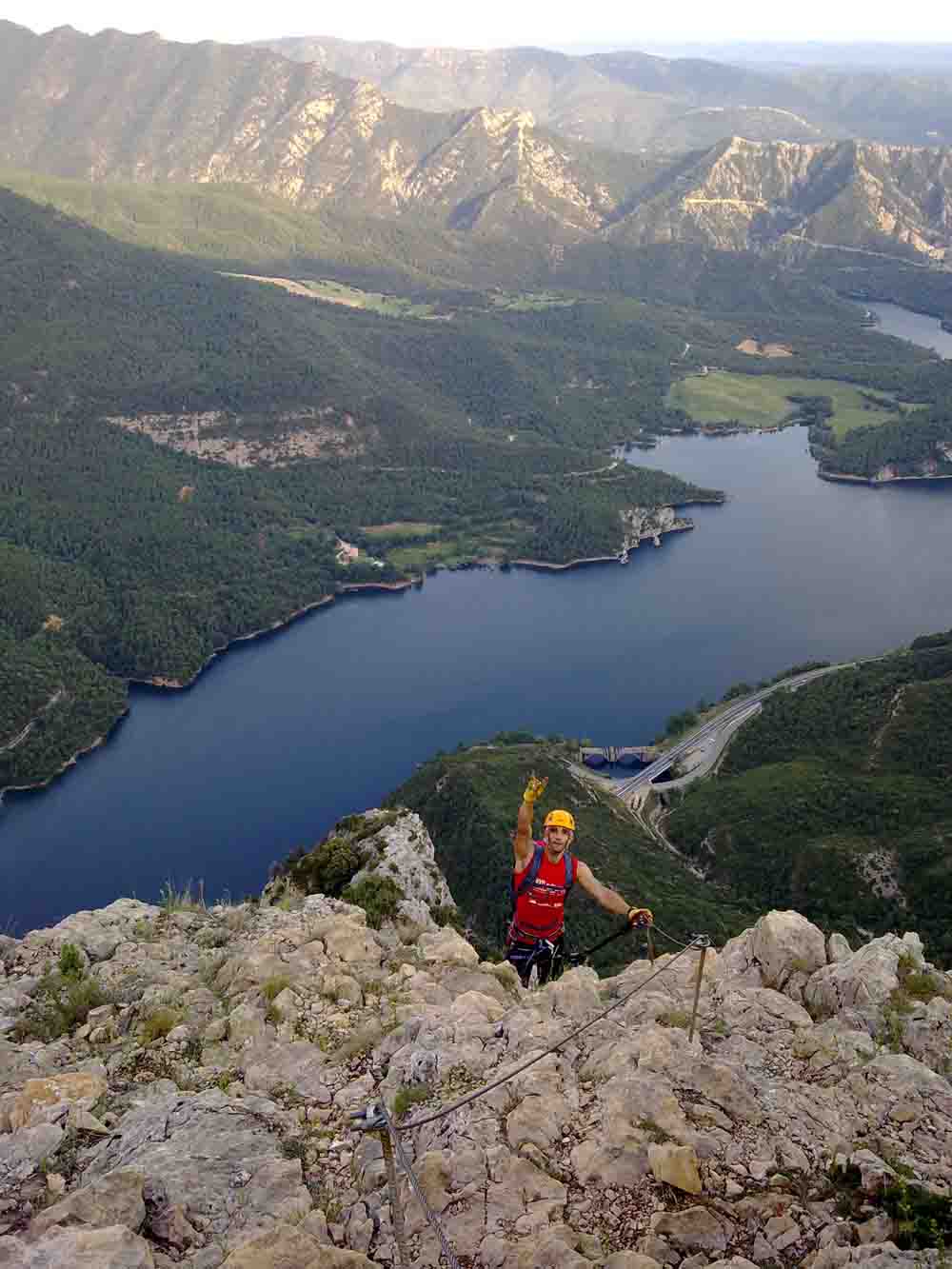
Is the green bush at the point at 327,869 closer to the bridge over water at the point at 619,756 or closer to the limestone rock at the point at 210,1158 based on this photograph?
the limestone rock at the point at 210,1158

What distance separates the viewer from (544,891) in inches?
492

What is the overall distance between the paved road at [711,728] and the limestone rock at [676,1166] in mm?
63107

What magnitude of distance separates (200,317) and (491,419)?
178 feet

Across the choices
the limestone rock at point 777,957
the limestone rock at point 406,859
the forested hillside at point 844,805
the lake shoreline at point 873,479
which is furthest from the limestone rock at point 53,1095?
the lake shoreline at point 873,479

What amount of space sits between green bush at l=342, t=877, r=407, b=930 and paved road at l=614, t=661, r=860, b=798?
5321 cm

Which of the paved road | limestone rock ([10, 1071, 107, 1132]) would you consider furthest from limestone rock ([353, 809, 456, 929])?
the paved road

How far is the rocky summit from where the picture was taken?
26.0ft

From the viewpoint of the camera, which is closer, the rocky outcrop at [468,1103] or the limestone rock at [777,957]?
the rocky outcrop at [468,1103]

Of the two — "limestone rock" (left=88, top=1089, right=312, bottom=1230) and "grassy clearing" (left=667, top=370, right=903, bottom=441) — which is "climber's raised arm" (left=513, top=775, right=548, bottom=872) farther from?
"grassy clearing" (left=667, top=370, right=903, bottom=441)

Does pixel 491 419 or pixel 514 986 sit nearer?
pixel 514 986

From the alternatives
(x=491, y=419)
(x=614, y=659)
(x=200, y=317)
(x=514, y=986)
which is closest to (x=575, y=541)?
(x=614, y=659)

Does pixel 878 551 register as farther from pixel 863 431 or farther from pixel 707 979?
pixel 707 979

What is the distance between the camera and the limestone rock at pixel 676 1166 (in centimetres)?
826

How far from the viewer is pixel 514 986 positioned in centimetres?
1284
